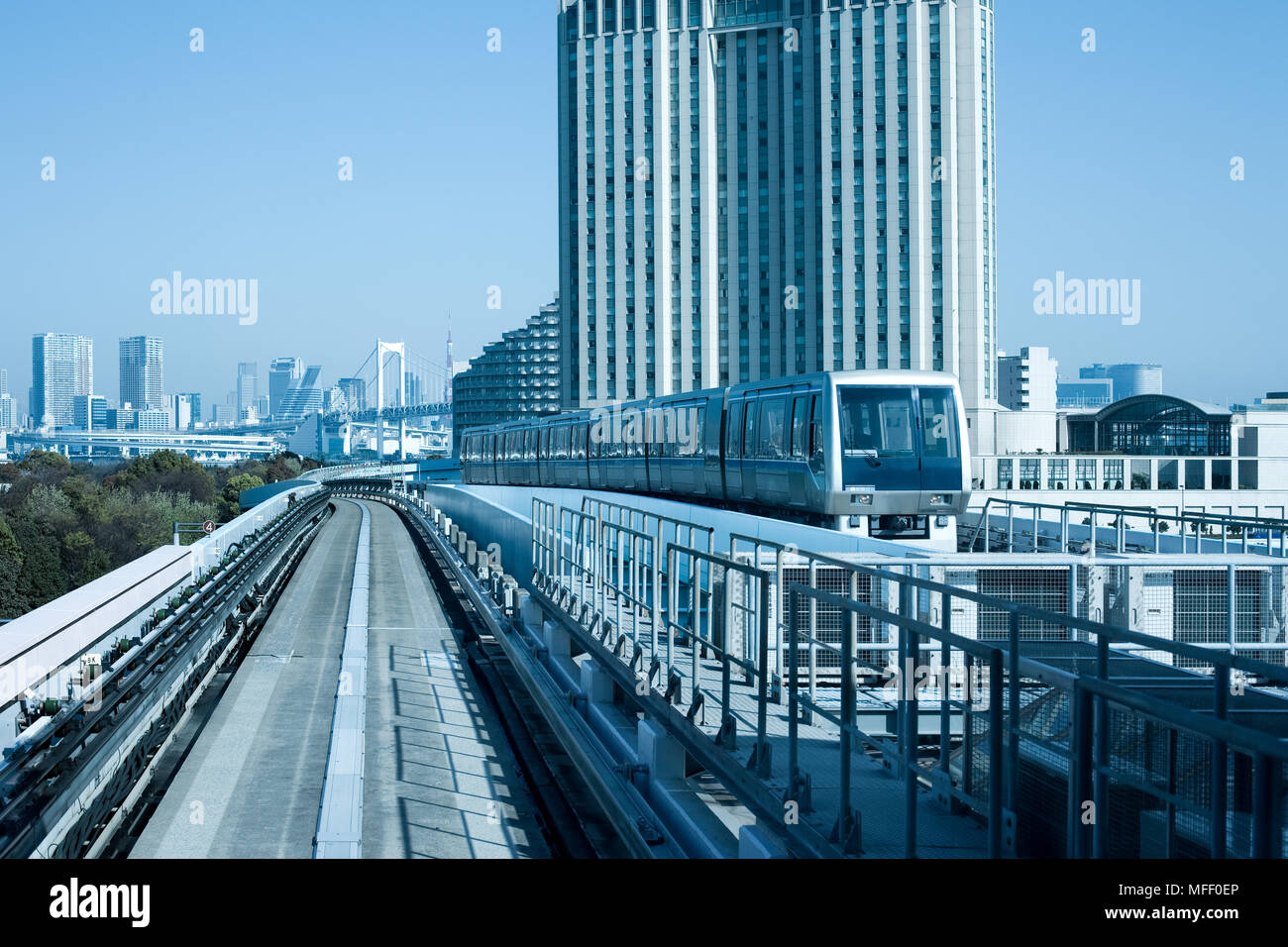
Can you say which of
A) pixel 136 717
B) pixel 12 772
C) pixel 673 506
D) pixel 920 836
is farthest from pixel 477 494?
pixel 920 836

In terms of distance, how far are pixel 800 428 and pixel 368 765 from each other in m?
11.7

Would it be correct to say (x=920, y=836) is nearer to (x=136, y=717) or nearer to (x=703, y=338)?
(x=136, y=717)

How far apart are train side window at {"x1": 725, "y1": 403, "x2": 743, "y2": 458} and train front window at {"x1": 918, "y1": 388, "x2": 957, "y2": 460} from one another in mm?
4999

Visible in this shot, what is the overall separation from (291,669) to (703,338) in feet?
344

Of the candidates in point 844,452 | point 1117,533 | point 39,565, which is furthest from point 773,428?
point 39,565

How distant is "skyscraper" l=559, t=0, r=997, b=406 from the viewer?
11288cm

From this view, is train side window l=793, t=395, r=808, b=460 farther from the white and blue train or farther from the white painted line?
the white painted line

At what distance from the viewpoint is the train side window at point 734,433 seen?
24.0m

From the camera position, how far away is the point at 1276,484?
199ft

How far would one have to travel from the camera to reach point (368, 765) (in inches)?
395

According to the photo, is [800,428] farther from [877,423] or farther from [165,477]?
[165,477]

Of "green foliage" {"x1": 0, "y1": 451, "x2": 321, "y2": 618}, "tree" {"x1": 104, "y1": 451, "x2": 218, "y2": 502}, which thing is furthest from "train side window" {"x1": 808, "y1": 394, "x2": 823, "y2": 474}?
"tree" {"x1": 104, "y1": 451, "x2": 218, "y2": 502}

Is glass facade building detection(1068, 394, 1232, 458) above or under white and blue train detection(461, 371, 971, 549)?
above
